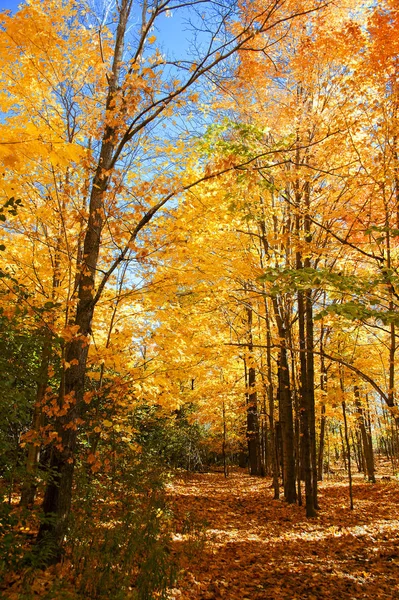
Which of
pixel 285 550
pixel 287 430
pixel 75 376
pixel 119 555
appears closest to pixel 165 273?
pixel 75 376

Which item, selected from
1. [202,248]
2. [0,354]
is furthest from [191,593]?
[202,248]

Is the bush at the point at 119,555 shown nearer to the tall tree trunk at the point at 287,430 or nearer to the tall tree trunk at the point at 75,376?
the tall tree trunk at the point at 75,376

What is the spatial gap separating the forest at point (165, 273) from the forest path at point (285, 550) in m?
0.05

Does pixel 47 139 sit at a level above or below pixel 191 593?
above

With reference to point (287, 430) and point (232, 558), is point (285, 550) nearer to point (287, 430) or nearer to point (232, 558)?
point (232, 558)

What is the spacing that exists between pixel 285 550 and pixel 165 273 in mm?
4966

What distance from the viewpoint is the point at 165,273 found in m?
6.17

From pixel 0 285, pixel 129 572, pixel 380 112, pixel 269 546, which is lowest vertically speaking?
pixel 269 546

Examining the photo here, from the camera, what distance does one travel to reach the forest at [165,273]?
3900 mm

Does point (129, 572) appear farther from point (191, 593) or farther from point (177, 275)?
point (177, 275)

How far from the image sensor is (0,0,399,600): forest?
390 cm

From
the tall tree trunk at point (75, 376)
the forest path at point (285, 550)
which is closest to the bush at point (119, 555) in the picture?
the tall tree trunk at point (75, 376)

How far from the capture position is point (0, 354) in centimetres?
360

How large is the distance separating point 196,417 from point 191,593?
32.0 ft
